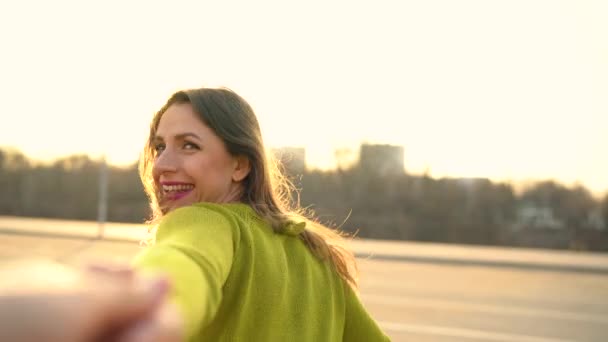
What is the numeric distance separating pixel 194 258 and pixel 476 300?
Answer: 11084mm

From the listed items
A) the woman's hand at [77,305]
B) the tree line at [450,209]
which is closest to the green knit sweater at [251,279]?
the woman's hand at [77,305]

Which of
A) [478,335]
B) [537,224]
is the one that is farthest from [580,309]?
[537,224]

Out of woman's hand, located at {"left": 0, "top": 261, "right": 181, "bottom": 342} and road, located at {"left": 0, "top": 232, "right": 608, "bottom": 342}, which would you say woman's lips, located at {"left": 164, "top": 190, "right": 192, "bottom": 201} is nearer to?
woman's hand, located at {"left": 0, "top": 261, "right": 181, "bottom": 342}

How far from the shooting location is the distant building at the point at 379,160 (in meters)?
28.3

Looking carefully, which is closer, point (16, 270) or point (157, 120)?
point (16, 270)

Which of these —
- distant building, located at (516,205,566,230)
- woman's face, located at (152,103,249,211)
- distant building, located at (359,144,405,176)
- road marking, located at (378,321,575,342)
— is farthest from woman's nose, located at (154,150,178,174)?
distant building, located at (359,144,405,176)

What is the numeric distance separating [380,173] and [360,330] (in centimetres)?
2696

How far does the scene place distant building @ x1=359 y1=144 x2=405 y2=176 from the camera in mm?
28281

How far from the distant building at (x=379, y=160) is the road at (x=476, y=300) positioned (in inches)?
429

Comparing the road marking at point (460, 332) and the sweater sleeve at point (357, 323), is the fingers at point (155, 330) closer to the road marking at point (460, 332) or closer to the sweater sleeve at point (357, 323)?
the sweater sleeve at point (357, 323)

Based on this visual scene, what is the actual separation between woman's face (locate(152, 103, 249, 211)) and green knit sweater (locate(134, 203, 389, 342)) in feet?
0.40

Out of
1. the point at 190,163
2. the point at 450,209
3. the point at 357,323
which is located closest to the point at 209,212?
the point at 190,163

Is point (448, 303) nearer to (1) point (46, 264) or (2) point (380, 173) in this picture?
(1) point (46, 264)

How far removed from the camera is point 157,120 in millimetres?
1885
